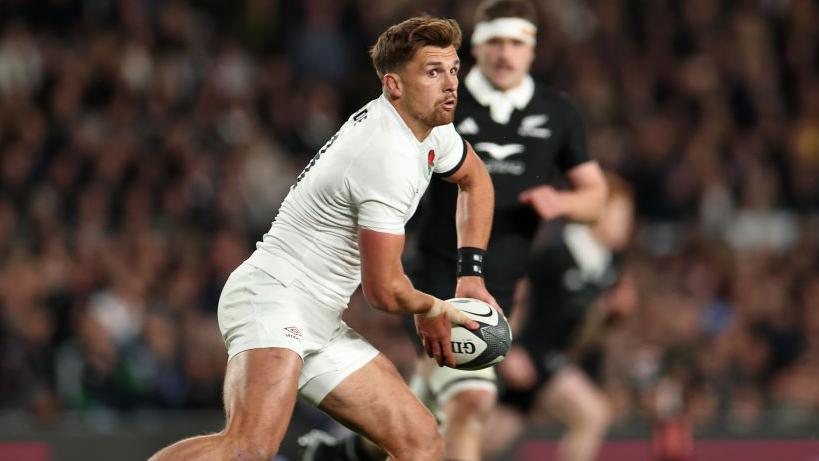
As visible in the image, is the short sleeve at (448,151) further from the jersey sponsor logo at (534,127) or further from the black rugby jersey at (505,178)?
the jersey sponsor logo at (534,127)

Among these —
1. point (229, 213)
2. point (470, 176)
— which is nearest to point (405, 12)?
point (229, 213)

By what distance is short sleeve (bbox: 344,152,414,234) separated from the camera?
5109 mm

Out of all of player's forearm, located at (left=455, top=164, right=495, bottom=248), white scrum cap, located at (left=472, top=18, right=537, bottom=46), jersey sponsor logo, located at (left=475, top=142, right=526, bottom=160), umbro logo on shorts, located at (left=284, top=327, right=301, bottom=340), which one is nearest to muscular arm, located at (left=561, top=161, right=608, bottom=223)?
jersey sponsor logo, located at (left=475, top=142, right=526, bottom=160)

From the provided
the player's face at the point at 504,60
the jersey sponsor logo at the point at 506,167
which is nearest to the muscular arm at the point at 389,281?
the jersey sponsor logo at the point at 506,167

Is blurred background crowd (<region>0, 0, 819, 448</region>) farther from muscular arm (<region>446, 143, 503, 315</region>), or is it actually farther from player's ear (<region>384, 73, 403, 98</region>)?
player's ear (<region>384, 73, 403, 98</region>)

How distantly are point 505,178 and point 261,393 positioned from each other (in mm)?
2038

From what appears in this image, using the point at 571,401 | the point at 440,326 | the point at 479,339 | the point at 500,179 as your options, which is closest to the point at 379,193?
the point at 440,326

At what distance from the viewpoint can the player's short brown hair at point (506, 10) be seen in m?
6.83

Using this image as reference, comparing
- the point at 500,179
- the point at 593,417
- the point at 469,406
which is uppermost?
the point at 500,179

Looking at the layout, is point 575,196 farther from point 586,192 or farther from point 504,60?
point 504,60

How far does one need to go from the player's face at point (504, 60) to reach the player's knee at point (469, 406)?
1396mm

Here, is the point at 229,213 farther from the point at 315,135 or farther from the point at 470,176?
the point at 470,176

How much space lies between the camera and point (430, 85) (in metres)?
5.24

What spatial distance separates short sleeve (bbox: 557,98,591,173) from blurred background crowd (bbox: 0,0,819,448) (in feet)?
10.3
